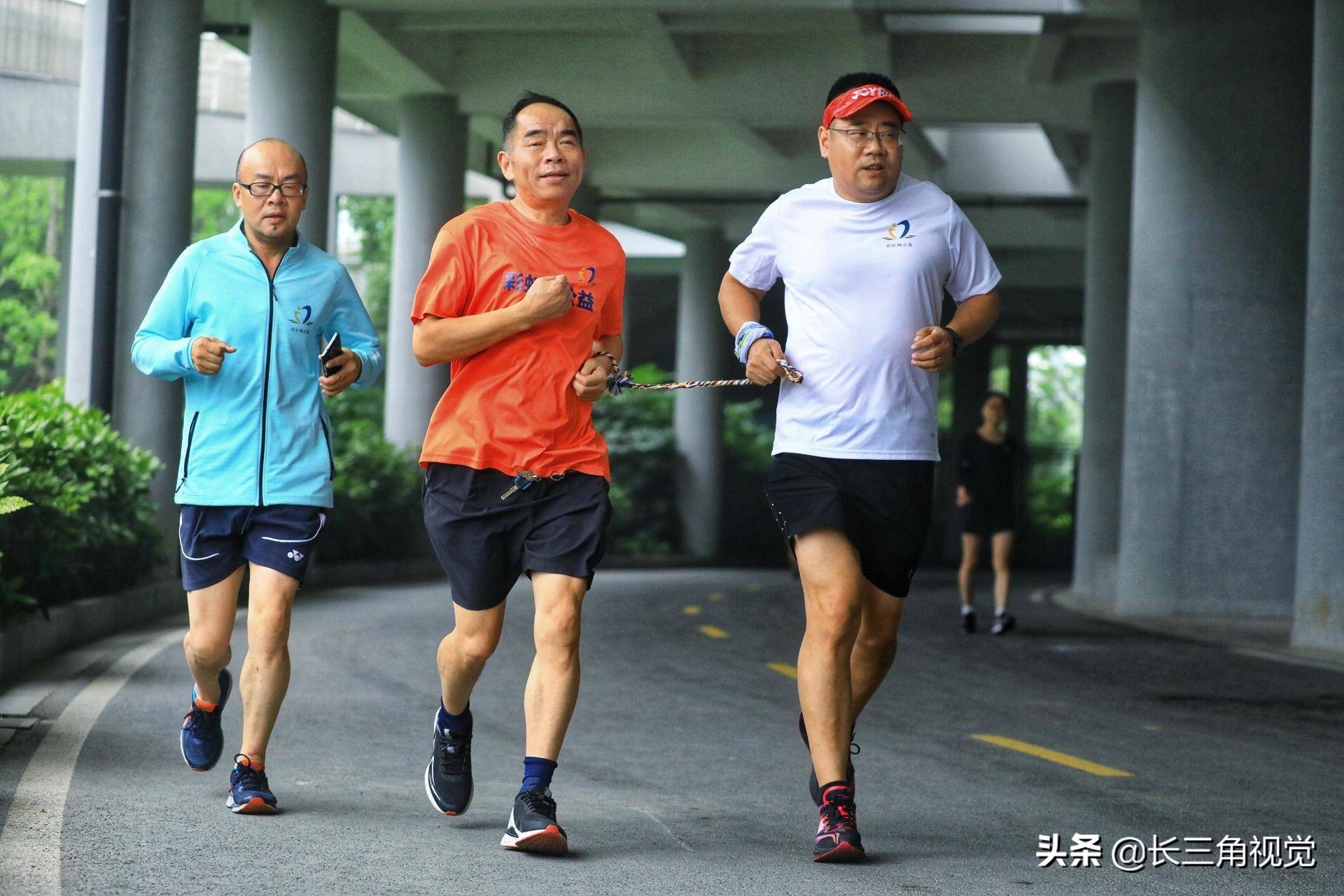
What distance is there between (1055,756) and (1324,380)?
638 centimetres

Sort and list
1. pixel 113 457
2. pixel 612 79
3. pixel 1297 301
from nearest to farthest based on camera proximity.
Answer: pixel 113 457 < pixel 1297 301 < pixel 612 79

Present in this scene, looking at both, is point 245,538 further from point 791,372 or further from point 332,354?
point 791,372

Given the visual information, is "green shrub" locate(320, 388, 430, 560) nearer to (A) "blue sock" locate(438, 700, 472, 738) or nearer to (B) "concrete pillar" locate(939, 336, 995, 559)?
(A) "blue sock" locate(438, 700, 472, 738)

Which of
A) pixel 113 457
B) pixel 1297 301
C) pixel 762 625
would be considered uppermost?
pixel 1297 301

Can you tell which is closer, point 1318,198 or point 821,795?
point 821,795

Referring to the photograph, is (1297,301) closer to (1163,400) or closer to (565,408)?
(1163,400)

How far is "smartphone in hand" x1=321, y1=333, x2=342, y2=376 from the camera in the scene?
5.99 m

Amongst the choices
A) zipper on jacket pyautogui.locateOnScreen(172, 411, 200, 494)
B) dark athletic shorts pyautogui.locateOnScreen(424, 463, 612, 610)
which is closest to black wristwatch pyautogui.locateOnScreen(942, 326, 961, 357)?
dark athletic shorts pyautogui.locateOnScreen(424, 463, 612, 610)

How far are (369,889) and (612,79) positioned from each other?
2015 centimetres

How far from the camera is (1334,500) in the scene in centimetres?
1316

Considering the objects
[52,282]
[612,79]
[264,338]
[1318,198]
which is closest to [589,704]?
[264,338]

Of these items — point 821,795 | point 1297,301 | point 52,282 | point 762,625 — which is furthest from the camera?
point 52,282

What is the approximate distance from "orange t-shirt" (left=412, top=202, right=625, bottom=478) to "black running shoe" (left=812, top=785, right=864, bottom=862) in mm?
1230

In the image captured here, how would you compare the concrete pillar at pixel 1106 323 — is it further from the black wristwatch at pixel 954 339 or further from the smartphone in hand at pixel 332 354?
the smartphone in hand at pixel 332 354
